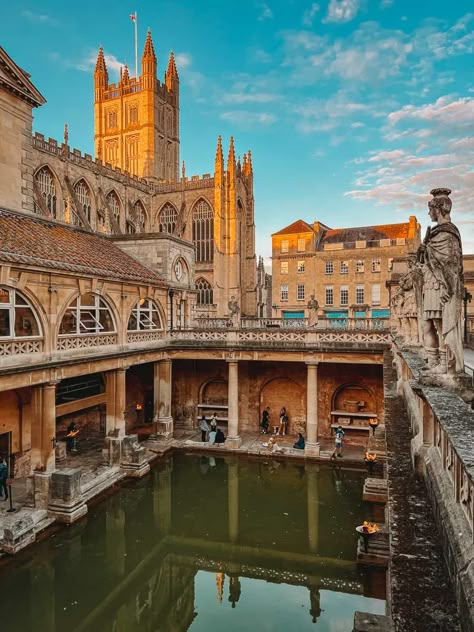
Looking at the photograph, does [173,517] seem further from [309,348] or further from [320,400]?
[320,400]

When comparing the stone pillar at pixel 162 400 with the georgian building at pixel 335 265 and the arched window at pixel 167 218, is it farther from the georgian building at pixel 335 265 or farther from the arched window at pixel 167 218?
the arched window at pixel 167 218

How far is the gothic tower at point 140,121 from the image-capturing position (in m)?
63.3

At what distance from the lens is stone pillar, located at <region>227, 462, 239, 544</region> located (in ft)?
45.7

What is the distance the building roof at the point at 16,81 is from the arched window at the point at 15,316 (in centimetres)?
961

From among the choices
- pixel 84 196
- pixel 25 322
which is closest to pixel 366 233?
pixel 84 196

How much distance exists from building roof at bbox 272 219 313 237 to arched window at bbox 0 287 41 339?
1712 inches

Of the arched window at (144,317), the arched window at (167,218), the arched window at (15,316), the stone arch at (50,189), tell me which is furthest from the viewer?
the arched window at (167,218)

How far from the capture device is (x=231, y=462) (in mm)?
20109

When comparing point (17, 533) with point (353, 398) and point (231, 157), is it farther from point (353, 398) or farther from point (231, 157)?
point (231, 157)

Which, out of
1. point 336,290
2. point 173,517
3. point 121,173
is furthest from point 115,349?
point 336,290

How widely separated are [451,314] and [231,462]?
16.2 meters

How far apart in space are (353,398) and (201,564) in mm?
13551

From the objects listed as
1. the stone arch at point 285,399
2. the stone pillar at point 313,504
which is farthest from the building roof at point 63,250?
the stone pillar at point 313,504

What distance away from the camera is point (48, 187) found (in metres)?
38.8
